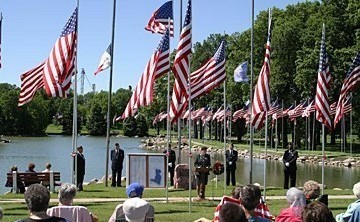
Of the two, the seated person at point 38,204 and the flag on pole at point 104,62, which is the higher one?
the flag on pole at point 104,62

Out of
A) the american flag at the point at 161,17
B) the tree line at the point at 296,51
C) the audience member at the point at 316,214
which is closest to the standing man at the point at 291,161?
the american flag at the point at 161,17

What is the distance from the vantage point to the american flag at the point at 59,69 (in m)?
17.9

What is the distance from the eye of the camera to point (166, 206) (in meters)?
17.9

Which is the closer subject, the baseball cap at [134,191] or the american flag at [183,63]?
the baseball cap at [134,191]

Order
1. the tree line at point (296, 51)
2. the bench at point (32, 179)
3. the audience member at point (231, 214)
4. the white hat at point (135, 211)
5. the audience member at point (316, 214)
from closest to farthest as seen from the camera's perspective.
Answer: the audience member at point (231, 214), the audience member at point (316, 214), the white hat at point (135, 211), the bench at point (32, 179), the tree line at point (296, 51)

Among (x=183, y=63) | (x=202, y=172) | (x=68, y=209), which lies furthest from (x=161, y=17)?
(x=68, y=209)

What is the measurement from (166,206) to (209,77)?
409 centimetres

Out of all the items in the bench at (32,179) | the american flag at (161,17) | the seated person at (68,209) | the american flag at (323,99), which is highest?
the american flag at (161,17)

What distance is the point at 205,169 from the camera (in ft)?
62.2

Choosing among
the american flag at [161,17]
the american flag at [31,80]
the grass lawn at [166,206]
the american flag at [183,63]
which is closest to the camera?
the grass lawn at [166,206]

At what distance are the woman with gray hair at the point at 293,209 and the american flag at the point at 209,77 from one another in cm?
1014

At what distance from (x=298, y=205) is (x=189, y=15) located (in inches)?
402

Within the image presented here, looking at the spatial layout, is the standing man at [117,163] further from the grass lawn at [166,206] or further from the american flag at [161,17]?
the american flag at [161,17]

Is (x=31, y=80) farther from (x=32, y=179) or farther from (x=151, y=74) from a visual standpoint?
(x=32, y=179)
